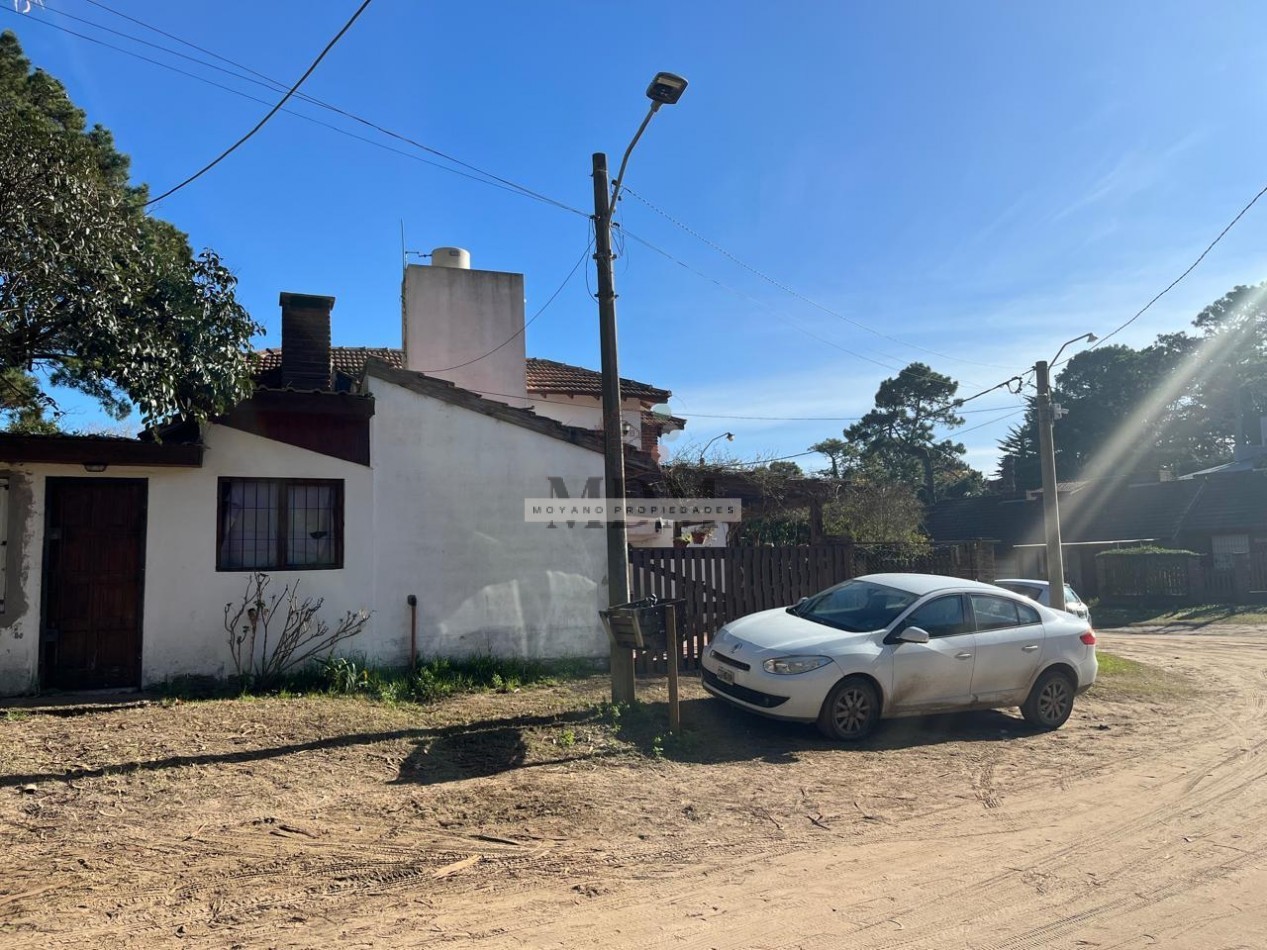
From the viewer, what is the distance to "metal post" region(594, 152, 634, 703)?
26.3 feet

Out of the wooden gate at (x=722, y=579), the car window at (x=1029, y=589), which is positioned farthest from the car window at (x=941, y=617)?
the car window at (x=1029, y=589)

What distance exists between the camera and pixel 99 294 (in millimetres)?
7234

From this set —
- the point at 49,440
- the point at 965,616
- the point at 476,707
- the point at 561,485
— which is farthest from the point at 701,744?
the point at 49,440

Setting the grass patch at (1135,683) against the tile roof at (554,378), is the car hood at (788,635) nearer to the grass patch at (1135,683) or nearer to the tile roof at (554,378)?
the grass patch at (1135,683)

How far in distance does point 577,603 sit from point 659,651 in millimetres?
3226

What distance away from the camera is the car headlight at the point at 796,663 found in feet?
24.1

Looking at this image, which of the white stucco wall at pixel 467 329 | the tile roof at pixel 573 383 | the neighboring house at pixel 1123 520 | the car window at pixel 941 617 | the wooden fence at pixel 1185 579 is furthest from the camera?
the neighboring house at pixel 1123 520

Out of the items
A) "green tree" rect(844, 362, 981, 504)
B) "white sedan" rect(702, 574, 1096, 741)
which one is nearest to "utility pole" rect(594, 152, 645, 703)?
"white sedan" rect(702, 574, 1096, 741)

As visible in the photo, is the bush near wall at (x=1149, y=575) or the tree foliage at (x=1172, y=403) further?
the tree foliage at (x=1172, y=403)

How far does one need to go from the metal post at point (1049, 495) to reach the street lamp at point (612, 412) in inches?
336

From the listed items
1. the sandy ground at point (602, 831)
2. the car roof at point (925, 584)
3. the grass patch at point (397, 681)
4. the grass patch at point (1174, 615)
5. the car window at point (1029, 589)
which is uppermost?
the car roof at point (925, 584)

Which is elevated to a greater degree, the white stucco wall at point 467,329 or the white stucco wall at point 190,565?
the white stucco wall at point 467,329

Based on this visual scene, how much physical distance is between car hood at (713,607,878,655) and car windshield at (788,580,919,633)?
6.7 inches

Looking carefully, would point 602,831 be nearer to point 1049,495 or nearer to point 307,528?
point 307,528
